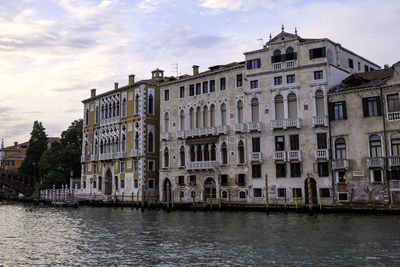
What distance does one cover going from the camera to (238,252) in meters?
14.8

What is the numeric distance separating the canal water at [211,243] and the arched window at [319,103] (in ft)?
29.8

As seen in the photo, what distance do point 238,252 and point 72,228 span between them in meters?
11.6

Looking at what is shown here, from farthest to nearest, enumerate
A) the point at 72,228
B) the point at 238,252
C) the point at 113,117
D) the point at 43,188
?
the point at 43,188, the point at 113,117, the point at 72,228, the point at 238,252

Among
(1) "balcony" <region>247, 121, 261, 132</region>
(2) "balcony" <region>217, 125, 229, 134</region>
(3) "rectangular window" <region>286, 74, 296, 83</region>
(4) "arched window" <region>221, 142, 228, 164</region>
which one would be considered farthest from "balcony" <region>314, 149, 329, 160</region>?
(4) "arched window" <region>221, 142, 228, 164</region>

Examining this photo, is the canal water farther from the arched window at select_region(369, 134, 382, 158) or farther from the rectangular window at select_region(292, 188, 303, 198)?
the rectangular window at select_region(292, 188, 303, 198)

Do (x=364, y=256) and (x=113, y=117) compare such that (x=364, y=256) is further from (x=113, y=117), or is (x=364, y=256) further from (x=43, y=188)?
(x=43, y=188)

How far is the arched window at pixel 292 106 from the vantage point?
3281 cm

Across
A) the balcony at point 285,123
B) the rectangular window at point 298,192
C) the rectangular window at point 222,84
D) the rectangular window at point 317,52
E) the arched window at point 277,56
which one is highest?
the arched window at point 277,56

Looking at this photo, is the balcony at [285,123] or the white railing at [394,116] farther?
the balcony at [285,123]

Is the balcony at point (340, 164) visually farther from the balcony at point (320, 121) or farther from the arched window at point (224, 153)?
the arched window at point (224, 153)

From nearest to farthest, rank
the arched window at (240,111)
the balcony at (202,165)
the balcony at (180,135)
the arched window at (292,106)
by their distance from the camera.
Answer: the arched window at (292,106)
the arched window at (240,111)
the balcony at (202,165)
the balcony at (180,135)

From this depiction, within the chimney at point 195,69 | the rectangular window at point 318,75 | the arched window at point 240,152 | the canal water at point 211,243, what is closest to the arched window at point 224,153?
the arched window at point 240,152

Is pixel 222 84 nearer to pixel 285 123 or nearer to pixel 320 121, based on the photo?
pixel 285 123

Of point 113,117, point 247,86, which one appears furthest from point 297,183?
point 113,117
